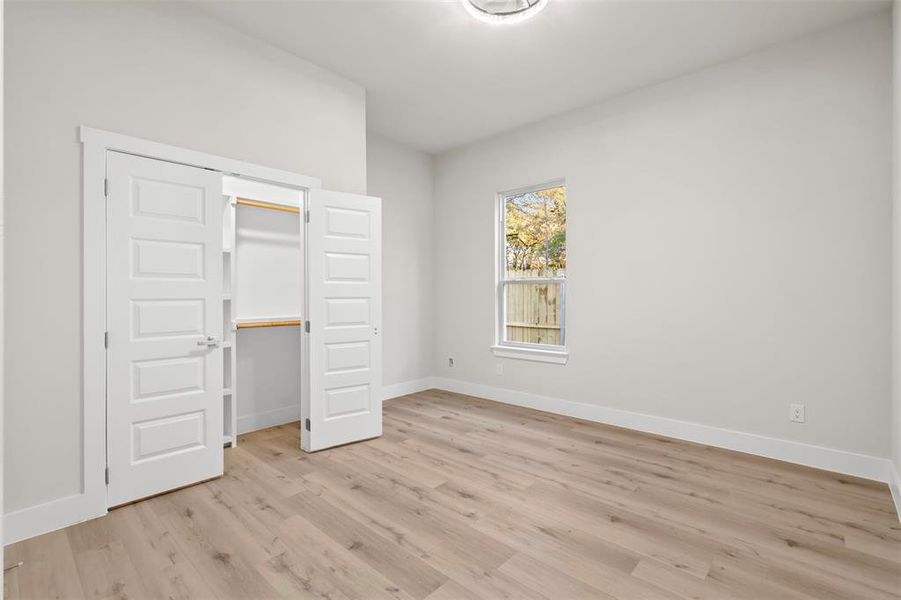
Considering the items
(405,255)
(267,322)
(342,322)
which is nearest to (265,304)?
(267,322)

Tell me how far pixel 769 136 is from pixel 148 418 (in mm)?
4694

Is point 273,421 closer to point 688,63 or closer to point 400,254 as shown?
point 400,254

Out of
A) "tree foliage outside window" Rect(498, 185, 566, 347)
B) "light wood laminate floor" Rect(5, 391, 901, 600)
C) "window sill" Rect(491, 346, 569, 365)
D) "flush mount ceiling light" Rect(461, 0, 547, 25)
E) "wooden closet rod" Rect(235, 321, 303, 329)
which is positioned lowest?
"light wood laminate floor" Rect(5, 391, 901, 600)

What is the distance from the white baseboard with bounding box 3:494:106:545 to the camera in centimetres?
248

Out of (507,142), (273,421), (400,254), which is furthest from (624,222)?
(273,421)

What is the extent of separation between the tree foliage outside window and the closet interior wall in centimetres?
228

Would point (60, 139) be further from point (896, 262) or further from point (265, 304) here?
point (896, 262)

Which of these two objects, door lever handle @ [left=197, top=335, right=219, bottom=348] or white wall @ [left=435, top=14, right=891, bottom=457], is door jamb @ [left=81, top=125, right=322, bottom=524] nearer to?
door lever handle @ [left=197, top=335, right=219, bottom=348]

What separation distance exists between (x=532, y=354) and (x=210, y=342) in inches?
122

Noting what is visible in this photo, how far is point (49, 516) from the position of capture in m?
2.58

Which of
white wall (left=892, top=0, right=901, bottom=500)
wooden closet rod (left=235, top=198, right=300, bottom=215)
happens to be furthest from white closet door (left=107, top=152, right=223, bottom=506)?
white wall (left=892, top=0, right=901, bottom=500)

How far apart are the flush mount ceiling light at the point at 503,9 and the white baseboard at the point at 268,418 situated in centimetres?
367

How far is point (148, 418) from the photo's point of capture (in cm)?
294

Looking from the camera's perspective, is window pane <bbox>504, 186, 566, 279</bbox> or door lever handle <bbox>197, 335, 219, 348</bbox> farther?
window pane <bbox>504, 186, 566, 279</bbox>
